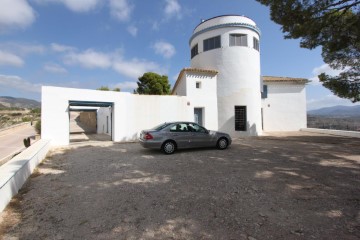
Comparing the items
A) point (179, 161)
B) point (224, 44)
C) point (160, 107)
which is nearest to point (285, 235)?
point (179, 161)

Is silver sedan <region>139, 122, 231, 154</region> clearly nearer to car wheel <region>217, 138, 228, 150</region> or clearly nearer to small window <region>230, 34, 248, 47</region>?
car wheel <region>217, 138, 228, 150</region>

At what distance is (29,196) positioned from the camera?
438 cm

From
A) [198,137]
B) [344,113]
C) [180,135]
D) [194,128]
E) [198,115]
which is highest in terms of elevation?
[344,113]

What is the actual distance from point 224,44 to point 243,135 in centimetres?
748

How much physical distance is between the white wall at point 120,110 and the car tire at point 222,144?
538 centimetres

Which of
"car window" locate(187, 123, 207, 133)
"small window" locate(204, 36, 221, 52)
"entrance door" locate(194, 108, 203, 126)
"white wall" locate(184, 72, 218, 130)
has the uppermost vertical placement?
"small window" locate(204, 36, 221, 52)

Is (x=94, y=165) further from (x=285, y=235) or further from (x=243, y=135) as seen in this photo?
(x=243, y=135)

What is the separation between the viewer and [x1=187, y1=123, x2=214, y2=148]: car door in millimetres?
9010

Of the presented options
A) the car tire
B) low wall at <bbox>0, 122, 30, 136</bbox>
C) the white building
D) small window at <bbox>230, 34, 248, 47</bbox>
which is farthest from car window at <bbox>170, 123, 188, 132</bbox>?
low wall at <bbox>0, 122, 30, 136</bbox>

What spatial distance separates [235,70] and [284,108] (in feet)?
28.8

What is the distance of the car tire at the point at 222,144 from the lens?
31.3 feet

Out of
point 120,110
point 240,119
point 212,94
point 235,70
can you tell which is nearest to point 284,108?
point 240,119

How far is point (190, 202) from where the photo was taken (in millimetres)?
3922

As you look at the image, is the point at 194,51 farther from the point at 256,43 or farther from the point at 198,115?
the point at 198,115
